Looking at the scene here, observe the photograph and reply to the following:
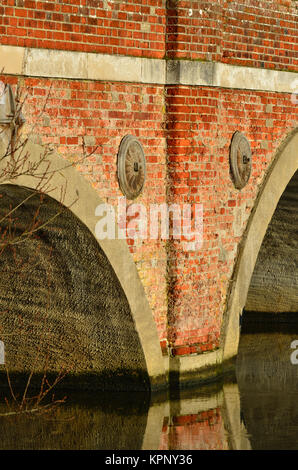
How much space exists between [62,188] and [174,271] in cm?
159

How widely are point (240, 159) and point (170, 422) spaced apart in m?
→ 2.45

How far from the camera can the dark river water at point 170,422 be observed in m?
8.28

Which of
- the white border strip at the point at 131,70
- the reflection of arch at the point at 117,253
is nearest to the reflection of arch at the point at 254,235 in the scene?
the white border strip at the point at 131,70

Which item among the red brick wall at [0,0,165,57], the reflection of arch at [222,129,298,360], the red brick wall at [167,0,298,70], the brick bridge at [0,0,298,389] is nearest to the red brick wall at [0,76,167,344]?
the brick bridge at [0,0,298,389]

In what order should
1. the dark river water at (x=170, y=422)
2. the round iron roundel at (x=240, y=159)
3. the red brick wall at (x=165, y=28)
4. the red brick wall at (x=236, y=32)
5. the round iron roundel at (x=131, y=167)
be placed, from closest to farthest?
the red brick wall at (x=165, y=28), the dark river water at (x=170, y=422), the round iron roundel at (x=131, y=167), the red brick wall at (x=236, y=32), the round iron roundel at (x=240, y=159)

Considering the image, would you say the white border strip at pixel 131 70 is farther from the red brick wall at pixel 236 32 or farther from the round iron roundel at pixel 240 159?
the round iron roundel at pixel 240 159

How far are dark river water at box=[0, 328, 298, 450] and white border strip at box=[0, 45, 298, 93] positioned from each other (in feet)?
8.07

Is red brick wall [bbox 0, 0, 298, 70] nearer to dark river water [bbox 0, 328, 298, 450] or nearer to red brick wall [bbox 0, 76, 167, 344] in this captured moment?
red brick wall [bbox 0, 76, 167, 344]

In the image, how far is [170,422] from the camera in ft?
28.4

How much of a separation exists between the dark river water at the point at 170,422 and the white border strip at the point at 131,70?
2.46m

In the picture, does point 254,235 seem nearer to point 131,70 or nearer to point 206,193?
point 206,193

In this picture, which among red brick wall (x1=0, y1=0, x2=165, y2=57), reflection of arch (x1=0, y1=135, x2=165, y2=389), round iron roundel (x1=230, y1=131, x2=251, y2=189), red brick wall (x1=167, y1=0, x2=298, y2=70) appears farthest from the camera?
round iron roundel (x1=230, y1=131, x2=251, y2=189)

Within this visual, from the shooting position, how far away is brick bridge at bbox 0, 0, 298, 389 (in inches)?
314
